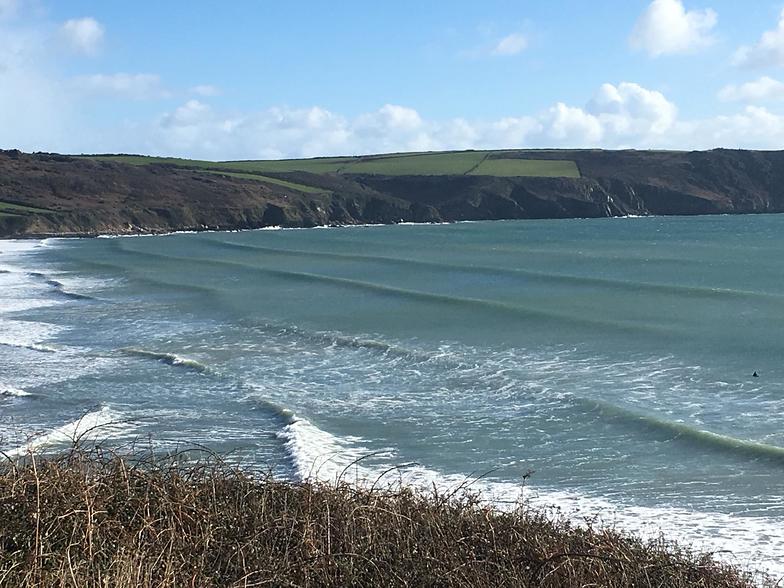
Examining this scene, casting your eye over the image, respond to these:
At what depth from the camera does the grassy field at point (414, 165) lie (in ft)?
465

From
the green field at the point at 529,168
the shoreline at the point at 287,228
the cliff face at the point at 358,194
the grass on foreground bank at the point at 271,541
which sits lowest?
the shoreline at the point at 287,228

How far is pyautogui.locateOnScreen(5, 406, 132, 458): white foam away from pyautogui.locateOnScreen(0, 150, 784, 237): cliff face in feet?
274

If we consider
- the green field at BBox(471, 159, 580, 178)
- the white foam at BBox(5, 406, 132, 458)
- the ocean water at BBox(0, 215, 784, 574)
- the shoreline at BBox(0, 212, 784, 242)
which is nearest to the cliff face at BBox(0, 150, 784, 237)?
the shoreline at BBox(0, 212, 784, 242)

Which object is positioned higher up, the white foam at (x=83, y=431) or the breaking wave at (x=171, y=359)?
the white foam at (x=83, y=431)

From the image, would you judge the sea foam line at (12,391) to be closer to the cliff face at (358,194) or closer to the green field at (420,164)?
the cliff face at (358,194)

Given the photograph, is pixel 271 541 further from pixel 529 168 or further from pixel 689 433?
pixel 529 168

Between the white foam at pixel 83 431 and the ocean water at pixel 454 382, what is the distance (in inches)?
2.3

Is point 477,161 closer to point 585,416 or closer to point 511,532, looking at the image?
point 585,416

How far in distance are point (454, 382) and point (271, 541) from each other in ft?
42.1

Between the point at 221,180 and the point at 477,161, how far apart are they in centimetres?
4325

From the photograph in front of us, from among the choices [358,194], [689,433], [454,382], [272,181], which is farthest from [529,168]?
[689,433]

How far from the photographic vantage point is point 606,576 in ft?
23.4

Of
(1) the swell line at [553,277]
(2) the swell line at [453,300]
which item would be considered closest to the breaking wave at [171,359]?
(2) the swell line at [453,300]

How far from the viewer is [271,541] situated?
7.70 metres
